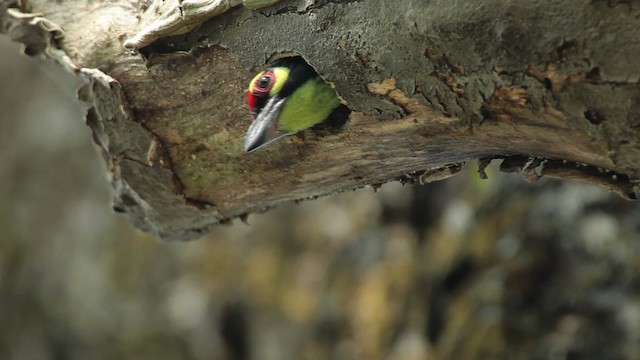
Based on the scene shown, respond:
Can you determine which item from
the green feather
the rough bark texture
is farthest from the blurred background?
the green feather

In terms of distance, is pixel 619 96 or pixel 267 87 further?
pixel 267 87

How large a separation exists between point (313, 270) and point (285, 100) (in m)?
3.03

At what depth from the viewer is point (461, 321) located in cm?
311

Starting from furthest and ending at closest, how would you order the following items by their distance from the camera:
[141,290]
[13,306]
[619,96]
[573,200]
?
[13,306] < [141,290] < [573,200] < [619,96]

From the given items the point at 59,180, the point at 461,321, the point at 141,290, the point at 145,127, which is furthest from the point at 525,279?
the point at 59,180

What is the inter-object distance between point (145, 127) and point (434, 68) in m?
0.66

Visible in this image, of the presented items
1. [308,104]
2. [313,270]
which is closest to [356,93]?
[308,104]

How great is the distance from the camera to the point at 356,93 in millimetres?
1168

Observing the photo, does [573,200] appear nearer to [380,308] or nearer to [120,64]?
[380,308]

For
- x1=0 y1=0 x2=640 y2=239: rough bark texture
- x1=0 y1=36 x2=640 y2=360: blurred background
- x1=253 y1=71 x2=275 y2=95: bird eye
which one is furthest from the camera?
x1=0 y1=36 x2=640 y2=360: blurred background

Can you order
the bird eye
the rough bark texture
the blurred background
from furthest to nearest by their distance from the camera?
the blurred background < the bird eye < the rough bark texture

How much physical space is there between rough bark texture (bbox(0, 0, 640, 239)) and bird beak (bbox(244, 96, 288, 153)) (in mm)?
87

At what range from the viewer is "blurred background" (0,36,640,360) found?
2.86 m

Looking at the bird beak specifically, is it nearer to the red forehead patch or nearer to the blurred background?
the red forehead patch
